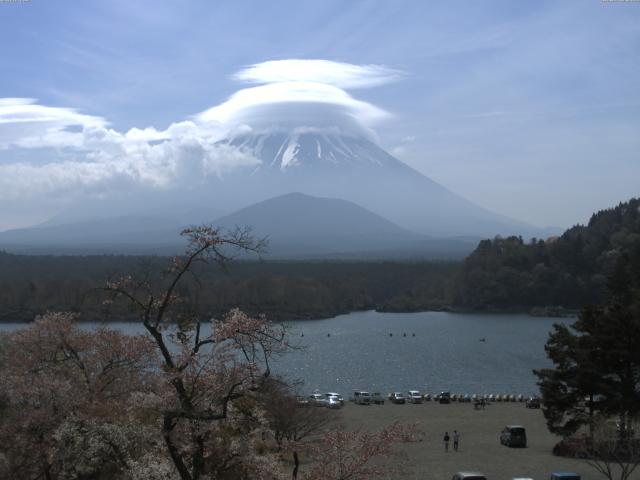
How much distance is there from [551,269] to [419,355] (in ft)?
86.9

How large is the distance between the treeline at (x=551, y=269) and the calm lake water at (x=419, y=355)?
5.45m

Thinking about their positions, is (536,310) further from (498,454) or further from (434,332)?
(498,454)

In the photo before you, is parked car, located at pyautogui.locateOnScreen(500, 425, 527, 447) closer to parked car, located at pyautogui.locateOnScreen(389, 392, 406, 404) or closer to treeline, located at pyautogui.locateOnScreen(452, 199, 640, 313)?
parked car, located at pyautogui.locateOnScreen(389, 392, 406, 404)

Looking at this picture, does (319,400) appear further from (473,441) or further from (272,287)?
(272,287)

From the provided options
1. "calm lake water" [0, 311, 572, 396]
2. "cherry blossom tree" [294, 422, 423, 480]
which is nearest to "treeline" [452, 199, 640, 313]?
"calm lake water" [0, 311, 572, 396]

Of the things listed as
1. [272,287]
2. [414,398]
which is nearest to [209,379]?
[414,398]

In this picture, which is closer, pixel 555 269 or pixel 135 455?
pixel 135 455

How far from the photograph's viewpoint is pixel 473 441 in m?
13.7

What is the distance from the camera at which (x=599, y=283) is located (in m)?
53.2

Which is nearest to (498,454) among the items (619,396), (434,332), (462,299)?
(619,396)

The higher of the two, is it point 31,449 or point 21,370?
point 21,370

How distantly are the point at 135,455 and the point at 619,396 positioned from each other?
8.74 meters

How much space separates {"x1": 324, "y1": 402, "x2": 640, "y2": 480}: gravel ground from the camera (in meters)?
10.7

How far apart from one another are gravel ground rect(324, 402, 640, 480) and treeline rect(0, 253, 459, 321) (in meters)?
21.3
